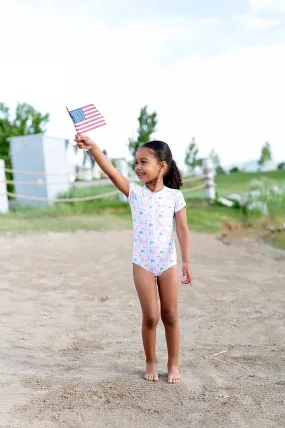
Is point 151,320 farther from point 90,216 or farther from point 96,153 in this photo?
point 90,216

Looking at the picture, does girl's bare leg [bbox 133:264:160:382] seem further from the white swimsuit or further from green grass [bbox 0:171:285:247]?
green grass [bbox 0:171:285:247]

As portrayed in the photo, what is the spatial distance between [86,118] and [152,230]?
67 centimetres

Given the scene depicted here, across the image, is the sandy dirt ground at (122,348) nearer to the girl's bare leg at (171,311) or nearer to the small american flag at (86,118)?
the girl's bare leg at (171,311)

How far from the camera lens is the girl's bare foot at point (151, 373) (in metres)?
3.07

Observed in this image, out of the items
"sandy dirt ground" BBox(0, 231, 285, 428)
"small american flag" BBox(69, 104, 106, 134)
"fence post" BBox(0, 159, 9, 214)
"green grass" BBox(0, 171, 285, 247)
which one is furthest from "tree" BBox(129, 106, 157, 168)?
"small american flag" BBox(69, 104, 106, 134)

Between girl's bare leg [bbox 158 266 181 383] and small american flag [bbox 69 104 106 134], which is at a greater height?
small american flag [bbox 69 104 106 134]

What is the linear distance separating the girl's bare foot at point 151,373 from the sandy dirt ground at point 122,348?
0.18 ft

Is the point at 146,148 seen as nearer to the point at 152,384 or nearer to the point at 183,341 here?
the point at 152,384

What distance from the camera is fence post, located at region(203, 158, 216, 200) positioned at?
1420 centimetres

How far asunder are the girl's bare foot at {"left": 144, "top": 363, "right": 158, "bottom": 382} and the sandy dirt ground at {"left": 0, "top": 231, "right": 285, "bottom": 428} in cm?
5

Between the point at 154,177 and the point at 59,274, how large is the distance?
136 inches

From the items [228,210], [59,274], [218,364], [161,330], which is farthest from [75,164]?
[218,364]

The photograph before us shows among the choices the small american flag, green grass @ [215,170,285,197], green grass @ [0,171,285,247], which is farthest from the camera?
green grass @ [215,170,285,197]

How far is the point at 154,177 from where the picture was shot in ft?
9.93
